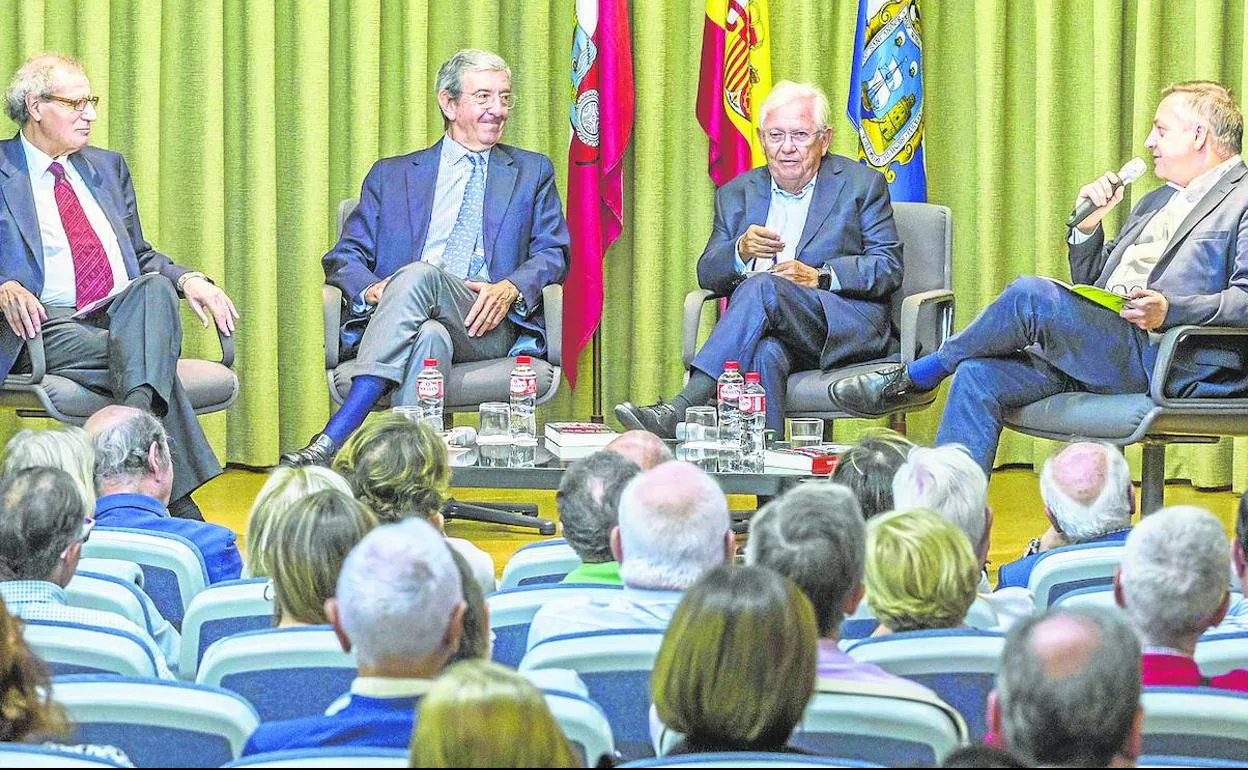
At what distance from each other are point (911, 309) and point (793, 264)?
1.38ft

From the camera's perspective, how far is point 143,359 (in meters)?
4.65

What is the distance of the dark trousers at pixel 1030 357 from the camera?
443cm

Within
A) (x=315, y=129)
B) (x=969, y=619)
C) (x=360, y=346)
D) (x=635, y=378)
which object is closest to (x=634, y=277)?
(x=635, y=378)

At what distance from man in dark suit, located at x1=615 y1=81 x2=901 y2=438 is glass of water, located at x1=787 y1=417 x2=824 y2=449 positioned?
10.1 inches

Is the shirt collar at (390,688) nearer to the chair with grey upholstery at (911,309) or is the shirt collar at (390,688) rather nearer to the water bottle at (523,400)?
the water bottle at (523,400)

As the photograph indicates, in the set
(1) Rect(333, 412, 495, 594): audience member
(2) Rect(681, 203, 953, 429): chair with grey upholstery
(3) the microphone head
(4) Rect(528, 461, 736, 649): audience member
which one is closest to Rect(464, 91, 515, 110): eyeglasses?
(2) Rect(681, 203, 953, 429): chair with grey upholstery

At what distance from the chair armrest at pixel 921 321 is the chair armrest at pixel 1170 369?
811 mm

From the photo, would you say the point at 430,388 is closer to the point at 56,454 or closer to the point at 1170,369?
the point at 56,454

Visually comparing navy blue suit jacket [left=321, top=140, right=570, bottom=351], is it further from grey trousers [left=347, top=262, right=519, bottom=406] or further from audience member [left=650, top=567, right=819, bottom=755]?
audience member [left=650, top=567, right=819, bottom=755]

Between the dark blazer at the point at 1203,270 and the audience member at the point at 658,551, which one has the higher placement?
the dark blazer at the point at 1203,270

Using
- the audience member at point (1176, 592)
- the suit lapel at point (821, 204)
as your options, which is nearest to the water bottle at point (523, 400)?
the suit lapel at point (821, 204)

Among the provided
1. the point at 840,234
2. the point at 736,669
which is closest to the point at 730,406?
the point at 840,234

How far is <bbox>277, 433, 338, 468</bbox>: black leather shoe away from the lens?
4.61 metres

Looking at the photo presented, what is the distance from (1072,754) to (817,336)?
140 inches
